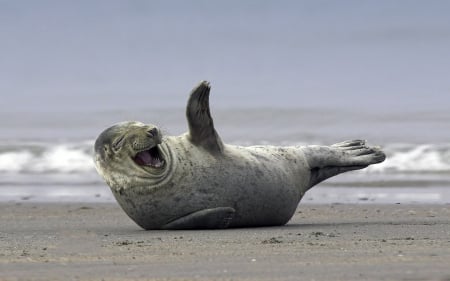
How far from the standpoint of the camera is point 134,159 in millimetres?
10125

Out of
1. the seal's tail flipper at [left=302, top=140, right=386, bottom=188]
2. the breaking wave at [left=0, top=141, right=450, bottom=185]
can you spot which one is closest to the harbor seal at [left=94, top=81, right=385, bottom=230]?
the seal's tail flipper at [left=302, top=140, right=386, bottom=188]

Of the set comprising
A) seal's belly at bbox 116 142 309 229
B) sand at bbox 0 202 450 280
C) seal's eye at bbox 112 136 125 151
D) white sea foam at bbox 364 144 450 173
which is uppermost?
white sea foam at bbox 364 144 450 173

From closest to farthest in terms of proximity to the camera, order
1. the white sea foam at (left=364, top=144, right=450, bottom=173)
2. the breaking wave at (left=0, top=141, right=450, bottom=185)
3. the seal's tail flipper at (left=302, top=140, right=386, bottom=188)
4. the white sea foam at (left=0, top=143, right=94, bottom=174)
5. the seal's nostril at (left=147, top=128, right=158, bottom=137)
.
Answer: the seal's nostril at (left=147, top=128, right=158, bottom=137) → the seal's tail flipper at (left=302, top=140, right=386, bottom=188) → the breaking wave at (left=0, top=141, right=450, bottom=185) → the white sea foam at (left=364, top=144, right=450, bottom=173) → the white sea foam at (left=0, top=143, right=94, bottom=174)

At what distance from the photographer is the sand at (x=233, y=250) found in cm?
721

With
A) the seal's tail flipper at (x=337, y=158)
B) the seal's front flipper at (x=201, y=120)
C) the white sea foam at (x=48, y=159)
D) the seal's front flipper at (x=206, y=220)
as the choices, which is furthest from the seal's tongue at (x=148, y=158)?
the white sea foam at (x=48, y=159)

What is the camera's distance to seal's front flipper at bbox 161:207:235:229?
10086 mm

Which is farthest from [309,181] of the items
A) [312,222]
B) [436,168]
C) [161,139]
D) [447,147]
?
[447,147]

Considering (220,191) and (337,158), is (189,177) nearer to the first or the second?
(220,191)

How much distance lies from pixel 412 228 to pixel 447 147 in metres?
10.8

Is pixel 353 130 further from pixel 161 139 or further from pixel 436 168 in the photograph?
pixel 161 139

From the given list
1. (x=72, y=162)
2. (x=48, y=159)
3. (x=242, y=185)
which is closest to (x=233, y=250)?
(x=242, y=185)

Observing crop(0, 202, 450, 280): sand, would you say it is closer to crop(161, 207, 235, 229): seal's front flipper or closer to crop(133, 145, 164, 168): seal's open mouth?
crop(161, 207, 235, 229): seal's front flipper

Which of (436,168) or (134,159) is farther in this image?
(436,168)

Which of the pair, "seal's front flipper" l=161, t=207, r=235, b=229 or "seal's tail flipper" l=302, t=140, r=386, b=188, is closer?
"seal's front flipper" l=161, t=207, r=235, b=229
